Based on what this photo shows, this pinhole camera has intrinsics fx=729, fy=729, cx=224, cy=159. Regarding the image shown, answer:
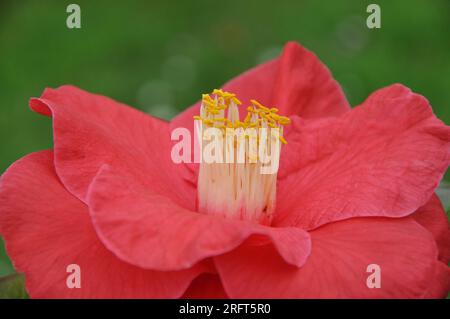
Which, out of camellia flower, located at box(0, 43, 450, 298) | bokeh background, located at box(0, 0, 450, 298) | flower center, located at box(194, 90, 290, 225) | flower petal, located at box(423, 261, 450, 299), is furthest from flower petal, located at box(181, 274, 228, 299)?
bokeh background, located at box(0, 0, 450, 298)

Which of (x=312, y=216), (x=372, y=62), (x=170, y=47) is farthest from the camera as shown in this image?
(x=170, y=47)

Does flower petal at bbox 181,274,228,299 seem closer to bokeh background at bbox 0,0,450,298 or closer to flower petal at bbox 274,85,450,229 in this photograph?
flower petal at bbox 274,85,450,229

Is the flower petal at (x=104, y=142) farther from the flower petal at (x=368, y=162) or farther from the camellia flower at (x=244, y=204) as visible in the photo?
the flower petal at (x=368, y=162)

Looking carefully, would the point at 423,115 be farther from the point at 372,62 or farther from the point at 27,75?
the point at 27,75

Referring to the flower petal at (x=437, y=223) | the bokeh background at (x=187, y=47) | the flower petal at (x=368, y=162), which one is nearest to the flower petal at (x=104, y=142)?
the flower petal at (x=368, y=162)

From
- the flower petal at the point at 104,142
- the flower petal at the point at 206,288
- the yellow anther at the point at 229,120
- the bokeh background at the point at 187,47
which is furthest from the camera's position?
the bokeh background at the point at 187,47

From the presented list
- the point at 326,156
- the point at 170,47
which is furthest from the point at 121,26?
the point at 326,156
